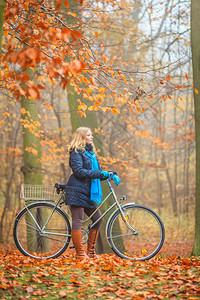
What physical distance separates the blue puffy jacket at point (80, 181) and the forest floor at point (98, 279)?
2.67ft

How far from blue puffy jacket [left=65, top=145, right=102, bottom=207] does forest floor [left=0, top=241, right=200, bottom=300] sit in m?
0.81

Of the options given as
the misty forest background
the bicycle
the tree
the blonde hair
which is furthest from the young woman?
the tree

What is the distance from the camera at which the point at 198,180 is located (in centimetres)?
591

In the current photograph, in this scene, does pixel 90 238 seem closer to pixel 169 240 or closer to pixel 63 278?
pixel 63 278

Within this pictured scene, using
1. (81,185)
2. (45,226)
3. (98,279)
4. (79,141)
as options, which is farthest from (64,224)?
(98,279)

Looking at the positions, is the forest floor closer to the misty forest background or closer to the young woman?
the young woman

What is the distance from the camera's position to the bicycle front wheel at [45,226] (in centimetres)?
486

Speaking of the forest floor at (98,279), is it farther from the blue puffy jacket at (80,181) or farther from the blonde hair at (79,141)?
the blonde hair at (79,141)

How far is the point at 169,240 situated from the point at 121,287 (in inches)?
424

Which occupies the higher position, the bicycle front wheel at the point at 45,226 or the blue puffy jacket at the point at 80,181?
the blue puffy jacket at the point at 80,181

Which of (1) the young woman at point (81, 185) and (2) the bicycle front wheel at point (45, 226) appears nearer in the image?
(1) the young woman at point (81, 185)

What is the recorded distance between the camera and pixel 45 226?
493 cm

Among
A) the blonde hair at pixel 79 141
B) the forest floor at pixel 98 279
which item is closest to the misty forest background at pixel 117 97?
the blonde hair at pixel 79 141

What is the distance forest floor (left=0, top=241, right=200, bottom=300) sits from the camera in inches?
130
